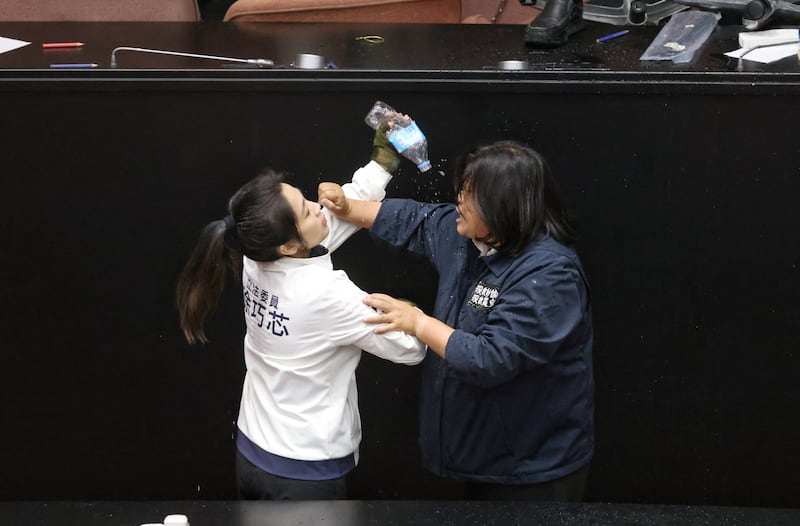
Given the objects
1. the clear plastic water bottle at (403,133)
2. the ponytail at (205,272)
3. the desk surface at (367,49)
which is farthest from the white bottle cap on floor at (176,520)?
the desk surface at (367,49)

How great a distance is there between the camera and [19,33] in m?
3.07

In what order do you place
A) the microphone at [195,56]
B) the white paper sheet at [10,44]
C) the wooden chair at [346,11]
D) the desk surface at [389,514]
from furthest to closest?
1. the wooden chair at [346,11]
2. the white paper sheet at [10,44]
3. the microphone at [195,56]
4. the desk surface at [389,514]

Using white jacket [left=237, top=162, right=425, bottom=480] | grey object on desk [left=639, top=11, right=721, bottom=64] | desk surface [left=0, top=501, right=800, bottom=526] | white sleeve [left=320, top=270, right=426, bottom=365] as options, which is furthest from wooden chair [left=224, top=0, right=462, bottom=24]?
desk surface [left=0, top=501, right=800, bottom=526]

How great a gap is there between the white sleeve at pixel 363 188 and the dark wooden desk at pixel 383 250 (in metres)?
0.09

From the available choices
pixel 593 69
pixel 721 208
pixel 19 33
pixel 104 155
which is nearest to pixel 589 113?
pixel 593 69

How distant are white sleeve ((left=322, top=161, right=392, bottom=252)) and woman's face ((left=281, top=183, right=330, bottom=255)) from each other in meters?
0.19

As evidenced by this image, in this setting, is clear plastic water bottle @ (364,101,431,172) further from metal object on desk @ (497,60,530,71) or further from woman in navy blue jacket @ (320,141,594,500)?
metal object on desk @ (497,60,530,71)

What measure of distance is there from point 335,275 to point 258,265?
0.56 feet

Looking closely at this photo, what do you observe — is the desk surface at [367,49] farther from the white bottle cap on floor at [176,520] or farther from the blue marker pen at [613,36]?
the white bottle cap on floor at [176,520]

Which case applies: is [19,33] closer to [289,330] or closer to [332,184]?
[332,184]

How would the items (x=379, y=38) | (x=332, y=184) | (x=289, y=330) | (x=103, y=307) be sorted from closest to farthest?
(x=289, y=330)
(x=332, y=184)
(x=103, y=307)
(x=379, y=38)

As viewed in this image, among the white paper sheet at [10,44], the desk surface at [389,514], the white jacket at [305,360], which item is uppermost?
the white paper sheet at [10,44]

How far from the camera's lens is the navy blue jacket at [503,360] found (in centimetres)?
222

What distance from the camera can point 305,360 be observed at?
7.52 ft
